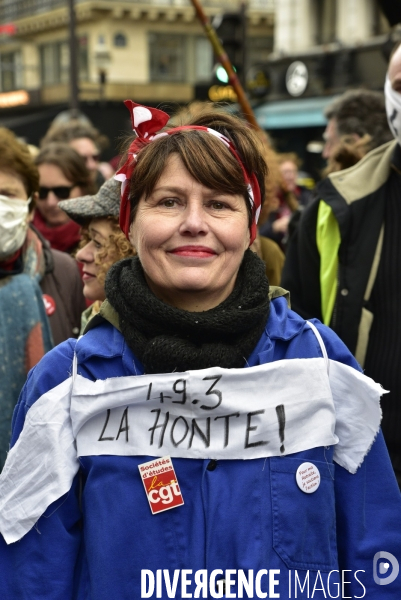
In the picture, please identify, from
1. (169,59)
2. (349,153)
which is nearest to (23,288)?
(349,153)

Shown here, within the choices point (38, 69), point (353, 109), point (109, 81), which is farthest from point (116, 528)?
point (38, 69)

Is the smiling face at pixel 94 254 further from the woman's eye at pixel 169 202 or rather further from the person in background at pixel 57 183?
the person in background at pixel 57 183

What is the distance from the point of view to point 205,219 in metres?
2.13

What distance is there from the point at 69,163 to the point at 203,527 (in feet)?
11.7

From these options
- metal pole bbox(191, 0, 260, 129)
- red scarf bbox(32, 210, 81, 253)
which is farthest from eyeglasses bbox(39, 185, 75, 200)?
metal pole bbox(191, 0, 260, 129)

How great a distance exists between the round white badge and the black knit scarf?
12.1 inches

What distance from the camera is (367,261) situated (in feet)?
10.6

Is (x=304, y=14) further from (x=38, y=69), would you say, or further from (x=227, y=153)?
(x=227, y=153)

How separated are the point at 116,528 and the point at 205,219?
80 centimetres

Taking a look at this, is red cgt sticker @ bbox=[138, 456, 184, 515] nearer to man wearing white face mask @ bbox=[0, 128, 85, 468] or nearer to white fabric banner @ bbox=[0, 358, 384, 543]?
white fabric banner @ bbox=[0, 358, 384, 543]

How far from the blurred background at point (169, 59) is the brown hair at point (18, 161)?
14.7 m

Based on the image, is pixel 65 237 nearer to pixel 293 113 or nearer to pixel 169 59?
pixel 293 113

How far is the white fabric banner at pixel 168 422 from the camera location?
81.8 inches

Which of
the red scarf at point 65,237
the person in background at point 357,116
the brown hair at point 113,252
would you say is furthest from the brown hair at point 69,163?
the brown hair at point 113,252
